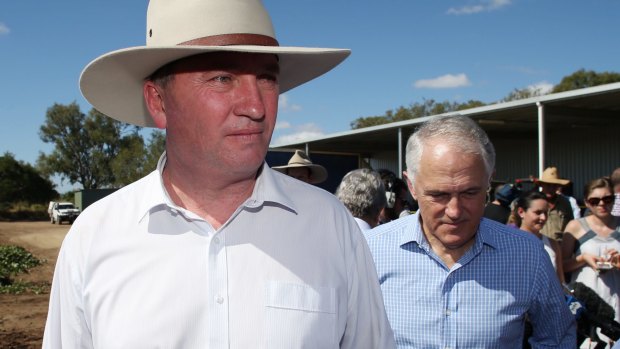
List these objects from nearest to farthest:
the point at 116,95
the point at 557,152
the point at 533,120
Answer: the point at 116,95 → the point at 533,120 → the point at 557,152

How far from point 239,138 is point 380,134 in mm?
21150

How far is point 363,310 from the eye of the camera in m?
1.68

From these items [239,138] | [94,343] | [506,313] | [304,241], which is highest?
[239,138]

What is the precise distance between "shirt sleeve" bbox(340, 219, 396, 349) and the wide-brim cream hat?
60cm

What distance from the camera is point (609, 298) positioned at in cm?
500

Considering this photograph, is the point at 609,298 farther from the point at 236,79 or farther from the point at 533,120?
the point at 533,120

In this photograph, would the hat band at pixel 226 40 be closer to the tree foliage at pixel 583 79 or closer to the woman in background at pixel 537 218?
the woman in background at pixel 537 218

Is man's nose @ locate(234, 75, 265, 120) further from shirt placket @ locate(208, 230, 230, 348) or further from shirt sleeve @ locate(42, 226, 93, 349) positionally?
shirt sleeve @ locate(42, 226, 93, 349)

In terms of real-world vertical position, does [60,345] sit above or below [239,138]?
below

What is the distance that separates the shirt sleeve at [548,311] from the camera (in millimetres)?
2400

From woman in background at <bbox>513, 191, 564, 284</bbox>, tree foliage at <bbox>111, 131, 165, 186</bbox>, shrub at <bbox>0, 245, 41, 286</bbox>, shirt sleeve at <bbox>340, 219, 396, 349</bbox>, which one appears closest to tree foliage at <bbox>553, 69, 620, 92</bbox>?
tree foliage at <bbox>111, 131, 165, 186</bbox>

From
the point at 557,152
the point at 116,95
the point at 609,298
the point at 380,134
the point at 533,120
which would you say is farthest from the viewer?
the point at 557,152

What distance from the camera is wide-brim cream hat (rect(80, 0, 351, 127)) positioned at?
157 cm

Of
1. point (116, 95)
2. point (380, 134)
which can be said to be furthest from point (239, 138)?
point (380, 134)
